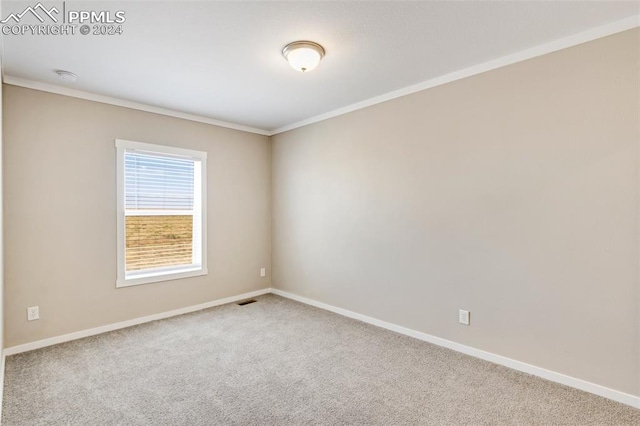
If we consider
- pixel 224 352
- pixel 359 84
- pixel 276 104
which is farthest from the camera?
pixel 276 104

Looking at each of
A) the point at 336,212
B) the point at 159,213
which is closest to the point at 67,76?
the point at 159,213

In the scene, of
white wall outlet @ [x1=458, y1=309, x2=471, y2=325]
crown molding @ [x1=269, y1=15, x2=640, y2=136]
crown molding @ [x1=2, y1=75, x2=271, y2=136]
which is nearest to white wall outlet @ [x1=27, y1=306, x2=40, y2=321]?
crown molding @ [x1=2, y1=75, x2=271, y2=136]

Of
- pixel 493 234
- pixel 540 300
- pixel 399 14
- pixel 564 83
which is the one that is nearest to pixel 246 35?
pixel 399 14

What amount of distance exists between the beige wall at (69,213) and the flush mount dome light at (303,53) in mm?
2225

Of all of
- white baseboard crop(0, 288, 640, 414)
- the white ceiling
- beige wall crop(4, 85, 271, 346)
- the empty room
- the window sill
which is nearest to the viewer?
the white ceiling

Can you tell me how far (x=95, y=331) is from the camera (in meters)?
3.44

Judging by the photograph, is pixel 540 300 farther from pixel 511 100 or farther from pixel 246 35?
pixel 246 35

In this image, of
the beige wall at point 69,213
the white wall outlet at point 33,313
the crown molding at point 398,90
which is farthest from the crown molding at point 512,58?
the white wall outlet at point 33,313

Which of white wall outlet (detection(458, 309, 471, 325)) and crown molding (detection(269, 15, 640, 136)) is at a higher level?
crown molding (detection(269, 15, 640, 136))

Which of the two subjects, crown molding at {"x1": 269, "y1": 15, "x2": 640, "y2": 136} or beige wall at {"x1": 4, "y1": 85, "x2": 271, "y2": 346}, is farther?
beige wall at {"x1": 4, "y1": 85, "x2": 271, "y2": 346}

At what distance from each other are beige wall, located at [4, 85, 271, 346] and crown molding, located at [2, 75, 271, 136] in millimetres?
50

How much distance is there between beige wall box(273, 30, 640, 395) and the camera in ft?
7.24

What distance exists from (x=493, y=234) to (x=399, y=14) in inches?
73.2

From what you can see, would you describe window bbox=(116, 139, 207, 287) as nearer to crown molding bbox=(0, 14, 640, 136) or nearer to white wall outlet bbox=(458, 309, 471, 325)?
crown molding bbox=(0, 14, 640, 136)
